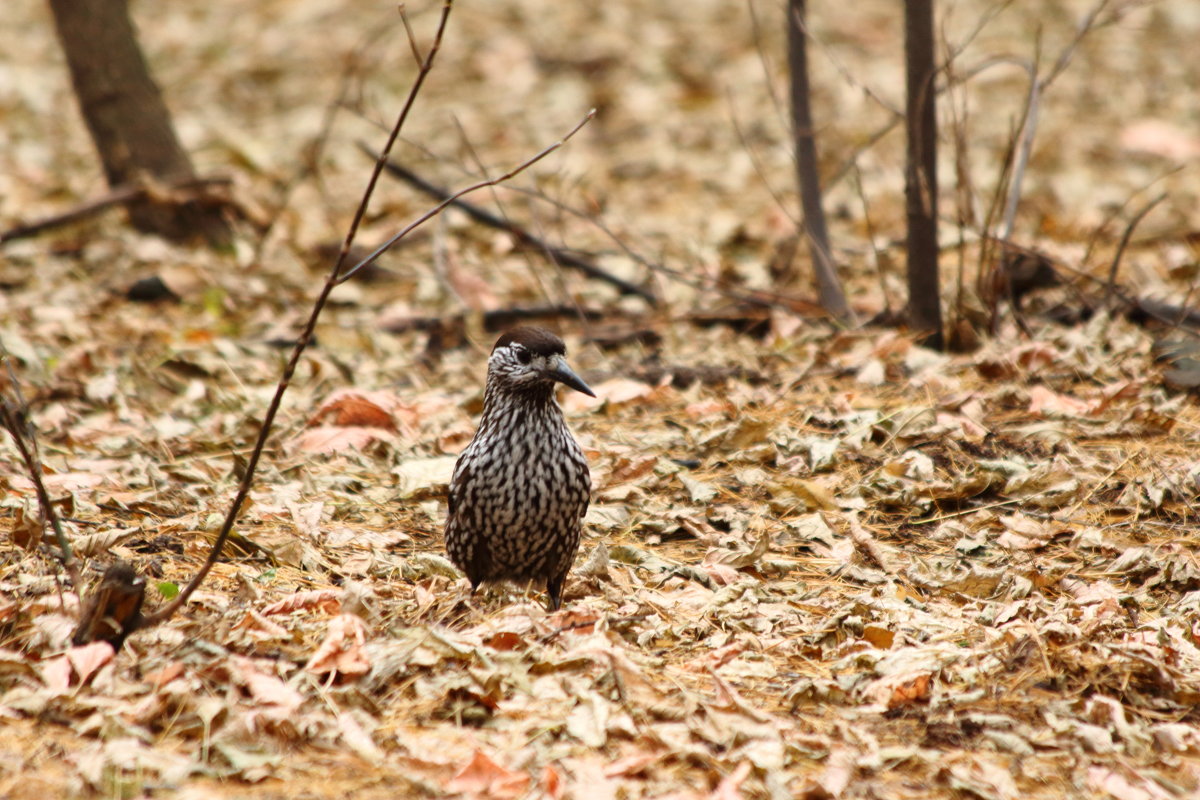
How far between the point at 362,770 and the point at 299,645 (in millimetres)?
636

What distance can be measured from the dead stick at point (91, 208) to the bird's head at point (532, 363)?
4.65 meters

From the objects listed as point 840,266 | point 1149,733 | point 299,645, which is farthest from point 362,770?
point 840,266

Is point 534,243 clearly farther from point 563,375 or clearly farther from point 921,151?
point 563,375

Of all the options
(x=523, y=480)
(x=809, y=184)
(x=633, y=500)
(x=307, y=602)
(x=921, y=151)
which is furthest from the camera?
(x=809, y=184)

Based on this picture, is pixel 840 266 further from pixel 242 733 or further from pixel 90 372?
pixel 242 733

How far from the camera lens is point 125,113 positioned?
7953mm

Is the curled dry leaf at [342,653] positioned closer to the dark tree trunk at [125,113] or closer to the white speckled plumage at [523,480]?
the white speckled plumage at [523,480]

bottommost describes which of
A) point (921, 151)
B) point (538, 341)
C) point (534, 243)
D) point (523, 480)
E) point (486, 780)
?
point (486, 780)

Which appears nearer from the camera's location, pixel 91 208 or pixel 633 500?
pixel 633 500

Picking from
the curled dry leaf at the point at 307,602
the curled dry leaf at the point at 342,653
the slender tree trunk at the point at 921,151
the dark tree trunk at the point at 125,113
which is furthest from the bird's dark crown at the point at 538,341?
the dark tree trunk at the point at 125,113

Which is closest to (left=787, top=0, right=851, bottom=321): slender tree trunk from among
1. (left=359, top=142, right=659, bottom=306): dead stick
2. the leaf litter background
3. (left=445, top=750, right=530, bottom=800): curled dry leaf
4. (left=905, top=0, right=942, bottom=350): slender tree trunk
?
the leaf litter background

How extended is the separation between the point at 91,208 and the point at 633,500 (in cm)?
466

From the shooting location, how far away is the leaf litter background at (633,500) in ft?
10.2

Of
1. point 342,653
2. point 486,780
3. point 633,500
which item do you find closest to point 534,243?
point 633,500
